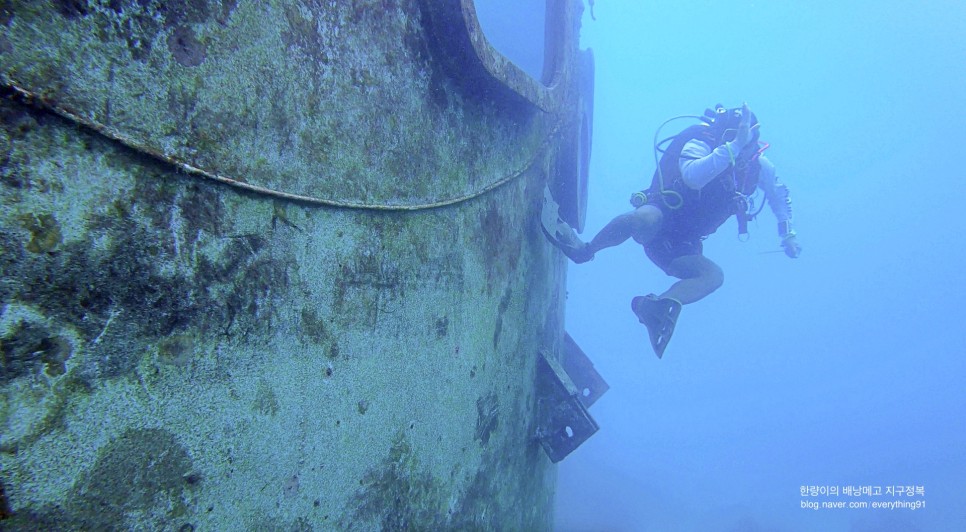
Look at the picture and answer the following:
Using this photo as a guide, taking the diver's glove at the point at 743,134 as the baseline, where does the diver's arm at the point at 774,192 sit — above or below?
above

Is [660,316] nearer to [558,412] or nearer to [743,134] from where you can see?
[558,412]

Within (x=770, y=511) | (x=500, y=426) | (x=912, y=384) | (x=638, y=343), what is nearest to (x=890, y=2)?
(x=912, y=384)

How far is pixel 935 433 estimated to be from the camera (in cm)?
4162

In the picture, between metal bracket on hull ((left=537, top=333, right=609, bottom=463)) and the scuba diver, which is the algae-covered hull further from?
the scuba diver

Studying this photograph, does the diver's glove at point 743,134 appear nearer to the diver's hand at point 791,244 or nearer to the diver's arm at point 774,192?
the diver's arm at point 774,192

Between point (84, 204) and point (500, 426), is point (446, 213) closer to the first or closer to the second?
point (84, 204)

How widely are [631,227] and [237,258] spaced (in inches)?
146

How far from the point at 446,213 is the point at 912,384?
2699 inches

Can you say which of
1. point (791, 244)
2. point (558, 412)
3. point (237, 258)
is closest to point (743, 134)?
point (791, 244)

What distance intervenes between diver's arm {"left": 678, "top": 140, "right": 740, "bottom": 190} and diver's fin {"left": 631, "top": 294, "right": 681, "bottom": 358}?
43.7 inches

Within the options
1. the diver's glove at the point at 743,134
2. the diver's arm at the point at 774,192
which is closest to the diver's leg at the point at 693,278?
the diver's glove at the point at 743,134

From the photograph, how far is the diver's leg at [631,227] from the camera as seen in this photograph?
428 centimetres

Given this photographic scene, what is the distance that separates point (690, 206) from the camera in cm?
457

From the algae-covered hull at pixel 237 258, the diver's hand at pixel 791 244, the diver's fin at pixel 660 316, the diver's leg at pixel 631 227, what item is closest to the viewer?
the algae-covered hull at pixel 237 258
